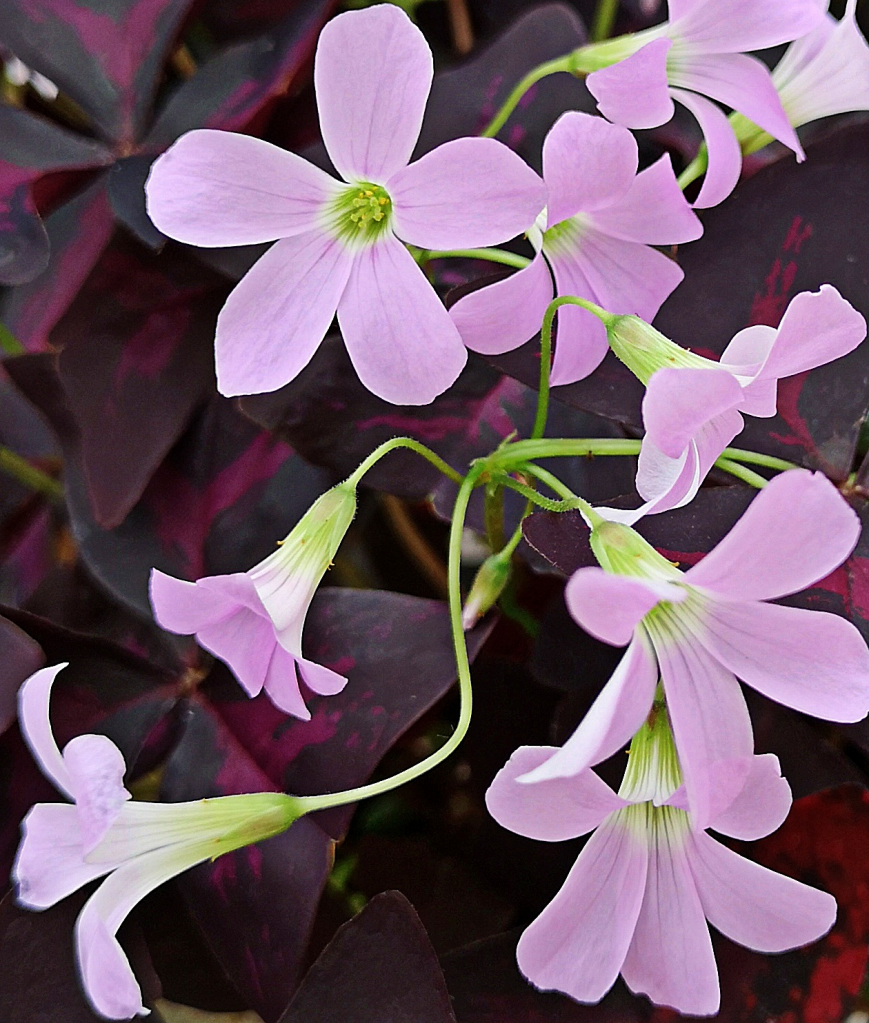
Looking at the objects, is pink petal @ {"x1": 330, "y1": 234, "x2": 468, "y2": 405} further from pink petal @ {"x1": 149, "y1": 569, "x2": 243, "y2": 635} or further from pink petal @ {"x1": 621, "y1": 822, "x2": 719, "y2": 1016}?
pink petal @ {"x1": 621, "y1": 822, "x2": 719, "y2": 1016}

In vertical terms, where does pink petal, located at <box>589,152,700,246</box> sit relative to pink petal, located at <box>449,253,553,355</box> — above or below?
above

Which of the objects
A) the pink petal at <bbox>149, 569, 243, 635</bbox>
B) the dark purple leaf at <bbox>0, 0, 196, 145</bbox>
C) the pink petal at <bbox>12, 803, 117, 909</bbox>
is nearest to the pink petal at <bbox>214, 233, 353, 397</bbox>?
the pink petal at <bbox>149, 569, 243, 635</bbox>

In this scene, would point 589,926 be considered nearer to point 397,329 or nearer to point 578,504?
point 578,504

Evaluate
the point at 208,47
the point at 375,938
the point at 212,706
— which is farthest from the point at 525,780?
the point at 208,47

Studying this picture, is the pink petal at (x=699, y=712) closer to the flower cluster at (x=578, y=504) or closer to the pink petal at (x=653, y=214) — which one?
the flower cluster at (x=578, y=504)

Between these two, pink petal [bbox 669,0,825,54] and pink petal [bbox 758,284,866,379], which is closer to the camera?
pink petal [bbox 758,284,866,379]

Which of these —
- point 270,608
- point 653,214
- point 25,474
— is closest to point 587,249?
point 653,214
